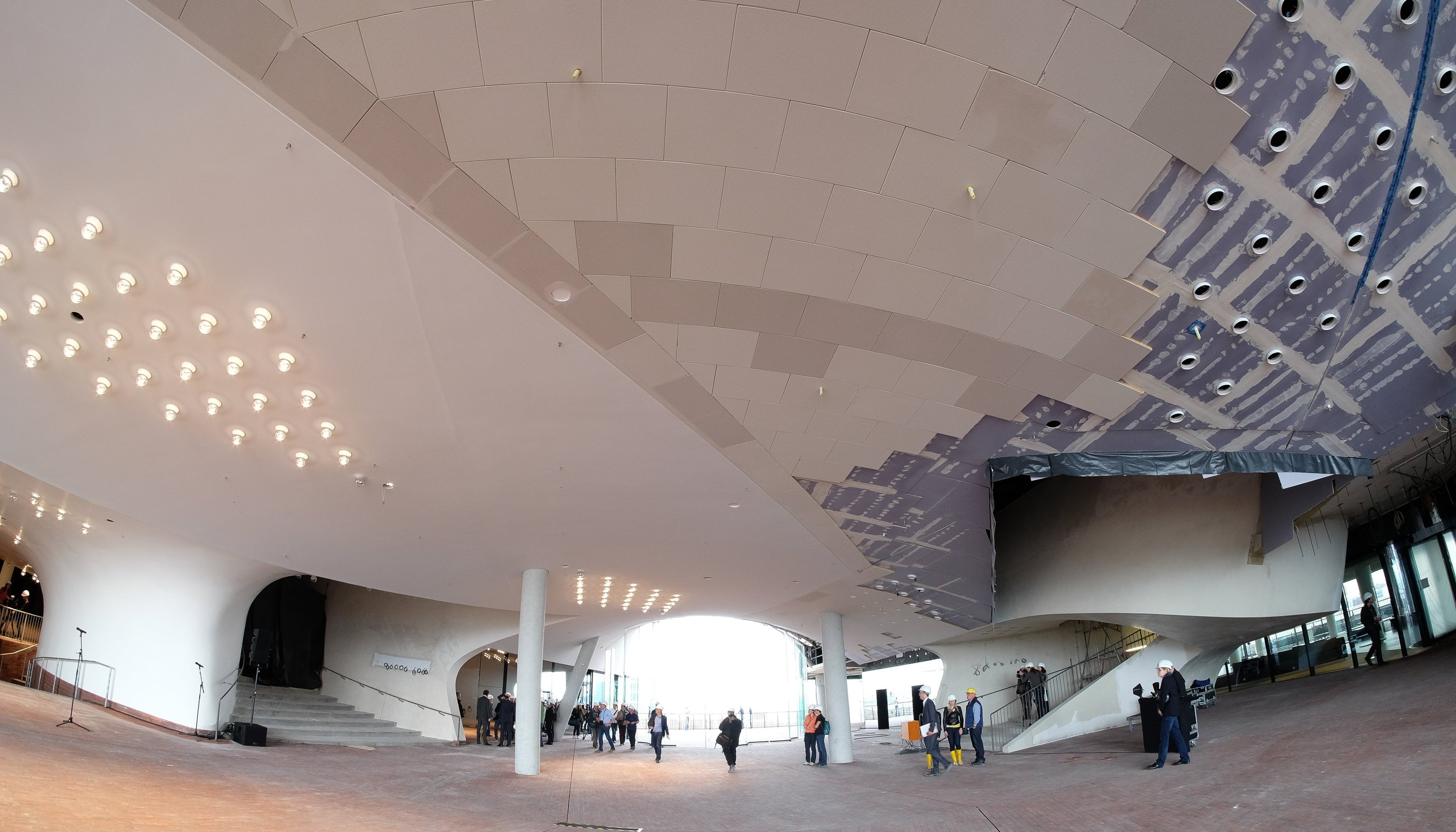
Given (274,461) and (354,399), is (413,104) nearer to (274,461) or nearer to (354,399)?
(354,399)

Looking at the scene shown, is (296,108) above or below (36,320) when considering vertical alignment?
above

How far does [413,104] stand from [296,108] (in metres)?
0.78

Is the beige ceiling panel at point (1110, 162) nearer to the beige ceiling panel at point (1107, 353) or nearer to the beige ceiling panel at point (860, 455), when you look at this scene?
the beige ceiling panel at point (1107, 353)

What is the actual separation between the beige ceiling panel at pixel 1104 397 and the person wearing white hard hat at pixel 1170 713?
3.92 m

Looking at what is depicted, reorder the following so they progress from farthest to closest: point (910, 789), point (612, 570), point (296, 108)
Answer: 1. point (612, 570)
2. point (910, 789)
3. point (296, 108)

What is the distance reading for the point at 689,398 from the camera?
8.66 meters

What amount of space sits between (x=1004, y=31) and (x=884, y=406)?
15.7 feet

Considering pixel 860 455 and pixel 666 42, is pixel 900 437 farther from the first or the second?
pixel 666 42

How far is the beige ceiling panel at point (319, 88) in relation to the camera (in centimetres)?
502

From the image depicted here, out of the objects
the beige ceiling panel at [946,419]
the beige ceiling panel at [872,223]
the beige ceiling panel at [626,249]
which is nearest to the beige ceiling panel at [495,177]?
the beige ceiling panel at [626,249]

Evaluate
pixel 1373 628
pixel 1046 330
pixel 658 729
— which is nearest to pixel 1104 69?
pixel 1046 330

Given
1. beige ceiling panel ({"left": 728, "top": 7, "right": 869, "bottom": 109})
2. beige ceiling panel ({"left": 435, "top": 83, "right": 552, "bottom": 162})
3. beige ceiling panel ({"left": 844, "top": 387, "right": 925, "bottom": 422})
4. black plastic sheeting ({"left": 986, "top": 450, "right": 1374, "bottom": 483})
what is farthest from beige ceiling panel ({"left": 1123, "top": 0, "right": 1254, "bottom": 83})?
black plastic sheeting ({"left": 986, "top": 450, "right": 1374, "bottom": 483})

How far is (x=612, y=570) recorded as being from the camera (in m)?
17.0

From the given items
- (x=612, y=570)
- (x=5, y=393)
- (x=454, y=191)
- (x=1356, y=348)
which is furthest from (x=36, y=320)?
(x=1356, y=348)
